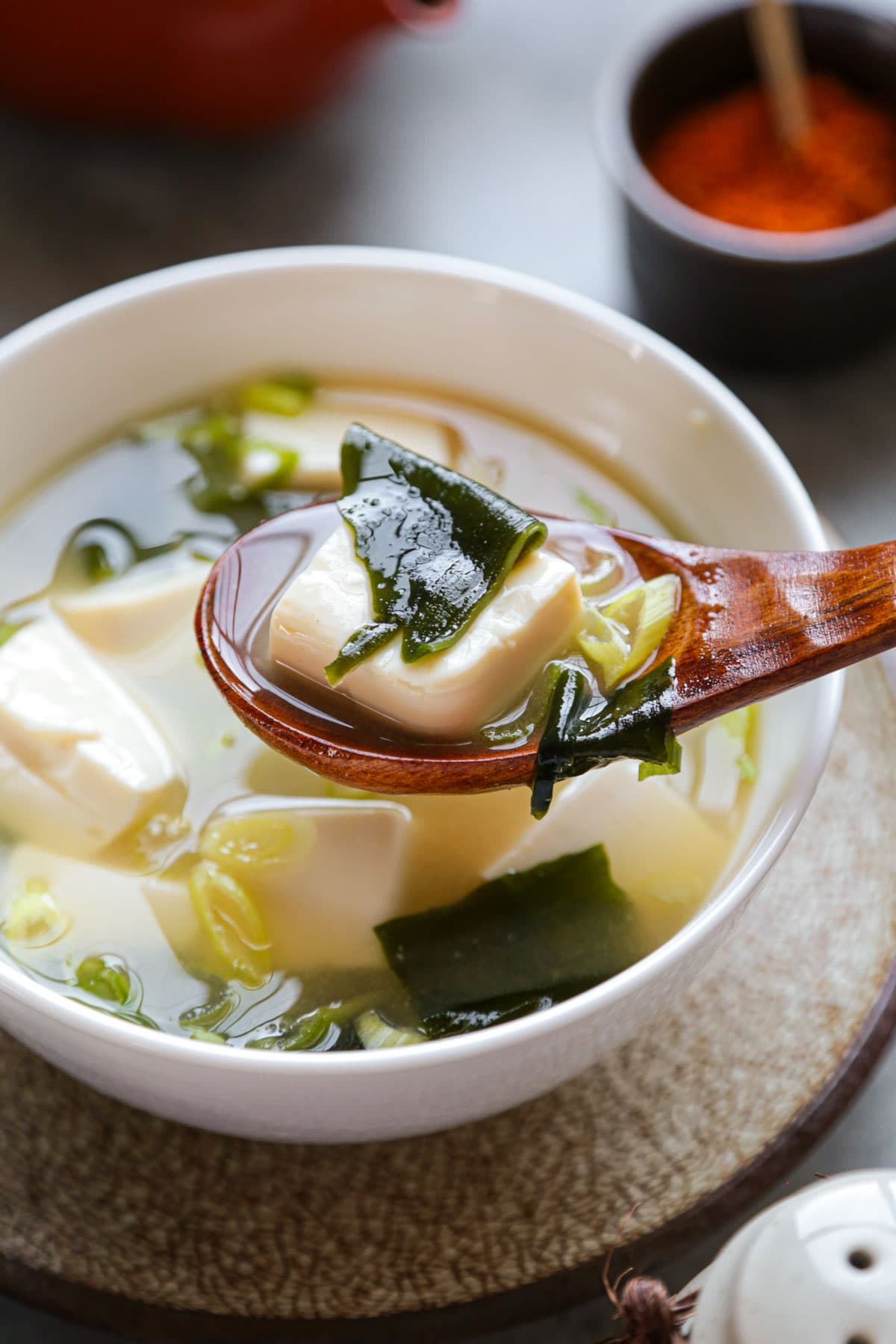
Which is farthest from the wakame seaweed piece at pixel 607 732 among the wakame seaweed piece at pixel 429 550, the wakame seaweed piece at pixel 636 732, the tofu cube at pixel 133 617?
the tofu cube at pixel 133 617

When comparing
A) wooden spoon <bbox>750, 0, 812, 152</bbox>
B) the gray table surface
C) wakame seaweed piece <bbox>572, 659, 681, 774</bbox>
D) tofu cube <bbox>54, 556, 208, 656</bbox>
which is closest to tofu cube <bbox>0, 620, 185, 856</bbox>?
tofu cube <bbox>54, 556, 208, 656</bbox>

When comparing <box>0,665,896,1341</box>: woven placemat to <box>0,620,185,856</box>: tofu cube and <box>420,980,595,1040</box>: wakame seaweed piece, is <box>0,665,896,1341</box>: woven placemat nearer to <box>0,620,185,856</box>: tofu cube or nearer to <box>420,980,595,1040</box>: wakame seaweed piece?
<box>420,980,595,1040</box>: wakame seaweed piece

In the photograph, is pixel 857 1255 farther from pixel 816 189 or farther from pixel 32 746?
pixel 816 189

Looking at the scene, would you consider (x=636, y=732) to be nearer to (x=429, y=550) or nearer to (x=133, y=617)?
(x=429, y=550)

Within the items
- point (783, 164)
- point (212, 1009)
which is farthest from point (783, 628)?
point (783, 164)

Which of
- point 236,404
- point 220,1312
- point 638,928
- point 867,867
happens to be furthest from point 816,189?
point 220,1312
